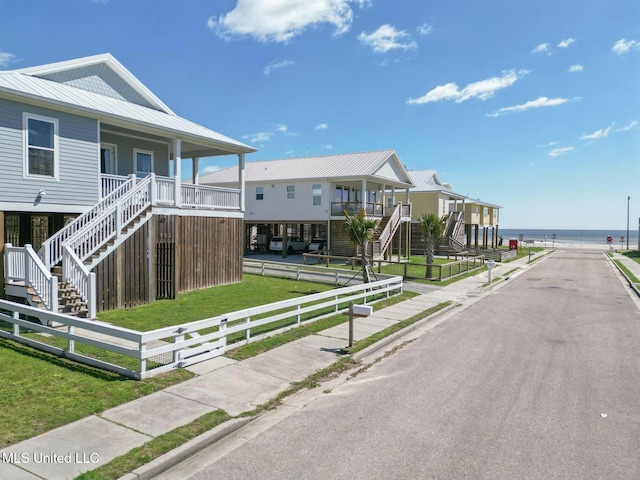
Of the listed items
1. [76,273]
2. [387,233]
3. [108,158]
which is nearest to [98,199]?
[108,158]

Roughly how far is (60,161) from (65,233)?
2513mm

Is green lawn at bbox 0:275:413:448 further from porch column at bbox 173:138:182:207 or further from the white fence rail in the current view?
porch column at bbox 173:138:182:207

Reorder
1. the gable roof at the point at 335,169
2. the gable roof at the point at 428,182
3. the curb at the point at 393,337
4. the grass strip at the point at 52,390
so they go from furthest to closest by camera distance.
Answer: the gable roof at the point at 428,182 < the gable roof at the point at 335,169 < the curb at the point at 393,337 < the grass strip at the point at 52,390

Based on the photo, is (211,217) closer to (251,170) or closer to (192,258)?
(192,258)

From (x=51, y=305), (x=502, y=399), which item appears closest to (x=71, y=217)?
(x=51, y=305)

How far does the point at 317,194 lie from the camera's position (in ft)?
109

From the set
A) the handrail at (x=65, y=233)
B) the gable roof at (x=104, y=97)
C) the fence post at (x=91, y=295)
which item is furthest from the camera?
the gable roof at (x=104, y=97)

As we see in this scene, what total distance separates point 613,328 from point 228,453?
1288 centimetres

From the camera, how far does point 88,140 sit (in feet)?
48.3

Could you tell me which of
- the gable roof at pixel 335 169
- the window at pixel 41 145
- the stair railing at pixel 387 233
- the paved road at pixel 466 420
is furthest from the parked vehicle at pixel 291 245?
the paved road at pixel 466 420

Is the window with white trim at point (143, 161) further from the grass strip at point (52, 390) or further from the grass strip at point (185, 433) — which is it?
the grass strip at point (185, 433)

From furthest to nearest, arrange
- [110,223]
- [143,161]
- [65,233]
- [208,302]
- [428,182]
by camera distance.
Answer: [428,182], [143,161], [208,302], [110,223], [65,233]

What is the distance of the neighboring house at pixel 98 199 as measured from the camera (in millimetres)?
12477

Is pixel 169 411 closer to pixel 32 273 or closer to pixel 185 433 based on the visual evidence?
pixel 185 433
